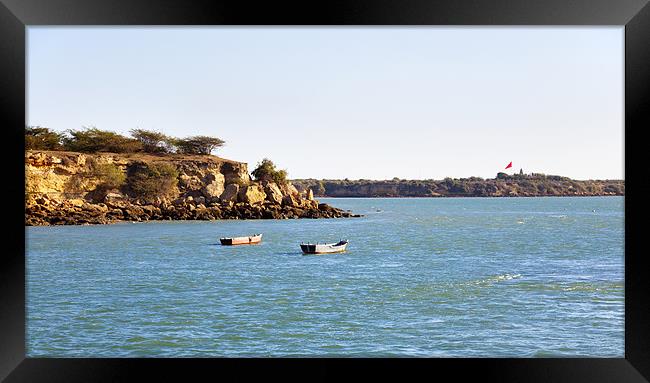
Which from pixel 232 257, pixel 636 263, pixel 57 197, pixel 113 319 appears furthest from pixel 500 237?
pixel 636 263

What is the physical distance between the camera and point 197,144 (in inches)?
1781

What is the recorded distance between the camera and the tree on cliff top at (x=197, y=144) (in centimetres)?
4456

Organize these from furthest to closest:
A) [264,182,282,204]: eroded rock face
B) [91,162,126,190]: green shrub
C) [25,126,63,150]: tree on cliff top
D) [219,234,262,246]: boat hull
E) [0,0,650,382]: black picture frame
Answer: [264,182,282,204]: eroded rock face, [25,126,63,150]: tree on cliff top, [91,162,126,190]: green shrub, [219,234,262,246]: boat hull, [0,0,650,382]: black picture frame

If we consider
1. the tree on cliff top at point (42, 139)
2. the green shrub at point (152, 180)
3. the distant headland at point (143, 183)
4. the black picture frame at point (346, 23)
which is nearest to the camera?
the black picture frame at point (346, 23)

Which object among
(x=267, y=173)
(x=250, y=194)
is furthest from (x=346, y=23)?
(x=267, y=173)

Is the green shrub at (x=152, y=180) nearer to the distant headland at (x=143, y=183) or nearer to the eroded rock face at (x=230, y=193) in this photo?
the distant headland at (x=143, y=183)

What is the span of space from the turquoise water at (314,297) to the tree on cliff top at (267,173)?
1073 cm

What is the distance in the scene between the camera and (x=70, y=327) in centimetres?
1258

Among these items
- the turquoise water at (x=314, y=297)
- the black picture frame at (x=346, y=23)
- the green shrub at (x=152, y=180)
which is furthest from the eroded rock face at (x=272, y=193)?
the black picture frame at (x=346, y=23)

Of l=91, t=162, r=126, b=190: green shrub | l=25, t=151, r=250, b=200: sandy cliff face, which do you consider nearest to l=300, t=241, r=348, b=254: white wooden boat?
l=25, t=151, r=250, b=200: sandy cliff face

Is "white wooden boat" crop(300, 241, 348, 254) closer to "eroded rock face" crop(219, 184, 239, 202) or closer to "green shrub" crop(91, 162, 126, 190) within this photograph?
"green shrub" crop(91, 162, 126, 190)

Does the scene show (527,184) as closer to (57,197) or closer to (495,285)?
(57,197)

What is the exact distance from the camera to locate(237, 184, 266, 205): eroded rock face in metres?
39.4

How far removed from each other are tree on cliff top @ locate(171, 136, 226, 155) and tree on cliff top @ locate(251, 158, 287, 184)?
4471mm
